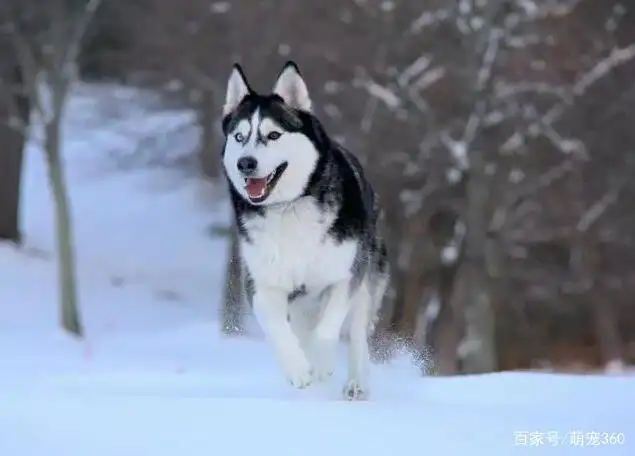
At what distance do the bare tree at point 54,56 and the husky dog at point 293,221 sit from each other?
9.68 m

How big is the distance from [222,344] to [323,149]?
9142 millimetres

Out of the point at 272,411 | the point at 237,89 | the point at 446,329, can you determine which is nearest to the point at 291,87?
the point at 237,89

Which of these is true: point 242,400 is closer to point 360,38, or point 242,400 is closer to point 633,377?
point 633,377

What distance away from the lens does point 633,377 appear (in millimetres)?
7863

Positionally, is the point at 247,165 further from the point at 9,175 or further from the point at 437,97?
the point at 9,175

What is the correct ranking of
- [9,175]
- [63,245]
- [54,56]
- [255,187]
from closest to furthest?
1. [255,187]
2. [54,56]
3. [63,245]
4. [9,175]

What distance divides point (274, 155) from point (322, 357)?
1.14 metres

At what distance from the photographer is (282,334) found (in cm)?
618

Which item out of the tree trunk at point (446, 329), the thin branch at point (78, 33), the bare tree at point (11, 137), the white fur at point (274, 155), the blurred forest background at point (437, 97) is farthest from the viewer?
the tree trunk at point (446, 329)

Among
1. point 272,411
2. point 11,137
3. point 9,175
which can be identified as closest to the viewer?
point 272,411

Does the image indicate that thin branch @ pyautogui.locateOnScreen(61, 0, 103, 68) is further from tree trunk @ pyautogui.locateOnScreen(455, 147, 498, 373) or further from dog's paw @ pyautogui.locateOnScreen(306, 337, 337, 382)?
dog's paw @ pyautogui.locateOnScreen(306, 337, 337, 382)

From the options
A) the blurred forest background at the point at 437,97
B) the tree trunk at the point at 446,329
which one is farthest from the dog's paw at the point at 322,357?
the tree trunk at the point at 446,329

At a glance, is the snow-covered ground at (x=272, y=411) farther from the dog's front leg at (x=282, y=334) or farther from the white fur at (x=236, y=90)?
the white fur at (x=236, y=90)

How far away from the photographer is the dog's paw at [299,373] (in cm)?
603
